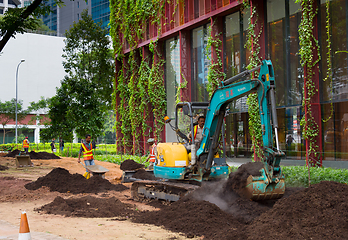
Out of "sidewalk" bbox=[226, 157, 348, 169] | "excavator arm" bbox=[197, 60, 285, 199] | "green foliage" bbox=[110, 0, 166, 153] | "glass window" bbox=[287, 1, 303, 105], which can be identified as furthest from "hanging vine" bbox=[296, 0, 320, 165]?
"green foliage" bbox=[110, 0, 166, 153]

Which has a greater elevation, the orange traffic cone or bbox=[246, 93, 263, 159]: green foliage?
bbox=[246, 93, 263, 159]: green foliage

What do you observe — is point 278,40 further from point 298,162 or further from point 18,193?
point 18,193

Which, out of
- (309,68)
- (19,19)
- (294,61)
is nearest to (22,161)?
(19,19)

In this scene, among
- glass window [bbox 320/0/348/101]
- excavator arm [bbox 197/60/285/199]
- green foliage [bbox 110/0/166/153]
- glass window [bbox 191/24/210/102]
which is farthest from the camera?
green foliage [bbox 110/0/166/153]

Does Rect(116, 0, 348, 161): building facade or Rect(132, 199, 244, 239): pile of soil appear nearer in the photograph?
Rect(132, 199, 244, 239): pile of soil

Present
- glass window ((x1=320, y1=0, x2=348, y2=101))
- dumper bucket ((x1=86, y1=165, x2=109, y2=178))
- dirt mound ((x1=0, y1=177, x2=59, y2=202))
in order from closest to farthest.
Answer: dirt mound ((x1=0, y1=177, x2=59, y2=202))
dumper bucket ((x1=86, y1=165, x2=109, y2=178))
glass window ((x1=320, y1=0, x2=348, y2=101))

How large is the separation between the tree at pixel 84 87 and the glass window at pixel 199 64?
13495mm

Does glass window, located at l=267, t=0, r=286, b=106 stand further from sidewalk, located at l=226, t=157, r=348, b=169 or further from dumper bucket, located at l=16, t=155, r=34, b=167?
dumper bucket, located at l=16, t=155, r=34, b=167

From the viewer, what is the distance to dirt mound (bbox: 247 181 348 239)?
19.7 ft

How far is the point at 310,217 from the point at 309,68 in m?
10.8

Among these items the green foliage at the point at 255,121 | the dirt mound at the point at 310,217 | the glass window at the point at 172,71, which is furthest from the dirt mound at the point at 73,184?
the glass window at the point at 172,71

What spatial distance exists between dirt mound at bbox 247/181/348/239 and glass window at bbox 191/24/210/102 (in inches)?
605

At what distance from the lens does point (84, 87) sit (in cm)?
3350

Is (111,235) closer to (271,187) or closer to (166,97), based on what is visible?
(271,187)
